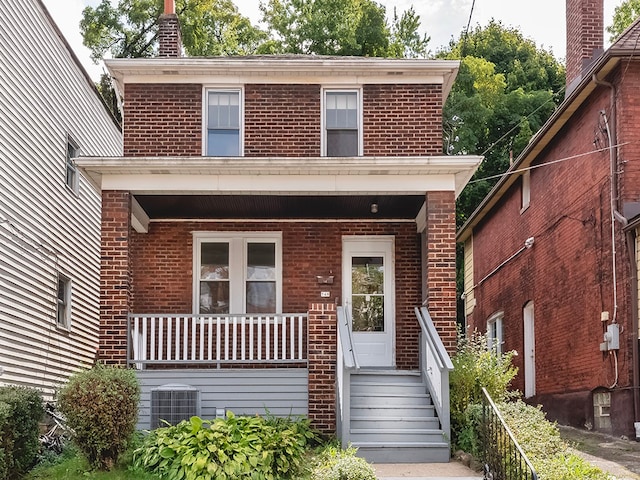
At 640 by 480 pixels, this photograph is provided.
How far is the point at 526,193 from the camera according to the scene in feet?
66.6

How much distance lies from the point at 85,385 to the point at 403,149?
702 centimetres

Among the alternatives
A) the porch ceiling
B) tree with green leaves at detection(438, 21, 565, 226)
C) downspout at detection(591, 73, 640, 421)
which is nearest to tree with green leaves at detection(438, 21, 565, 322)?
tree with green leaves at detection(438, 21, 565, 226)

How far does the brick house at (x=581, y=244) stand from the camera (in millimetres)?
13938

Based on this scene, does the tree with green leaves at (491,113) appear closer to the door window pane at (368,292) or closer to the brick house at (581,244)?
the brick house at (581,244)

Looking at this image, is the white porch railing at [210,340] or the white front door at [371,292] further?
the white front door at [371,292]

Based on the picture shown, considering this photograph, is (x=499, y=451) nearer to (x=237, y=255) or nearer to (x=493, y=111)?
(x=237, y=255)

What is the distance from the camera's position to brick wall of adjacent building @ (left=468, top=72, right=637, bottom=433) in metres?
14.6

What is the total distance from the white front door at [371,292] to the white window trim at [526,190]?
596 centimetres

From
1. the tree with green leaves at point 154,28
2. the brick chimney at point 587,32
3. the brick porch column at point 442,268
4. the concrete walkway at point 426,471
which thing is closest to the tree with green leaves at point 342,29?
the tree with green leaves at point 154,28

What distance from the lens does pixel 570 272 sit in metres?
16.8

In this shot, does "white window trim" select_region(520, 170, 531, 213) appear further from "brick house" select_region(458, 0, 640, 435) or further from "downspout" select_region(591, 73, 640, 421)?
"downspout" select_region(591, 73, 640, 421)

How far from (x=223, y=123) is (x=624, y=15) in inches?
963

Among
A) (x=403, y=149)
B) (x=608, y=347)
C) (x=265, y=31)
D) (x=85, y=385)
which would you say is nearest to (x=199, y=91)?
(x=403, y=149)

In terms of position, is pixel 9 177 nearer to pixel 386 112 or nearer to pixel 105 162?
pixel 105 162
